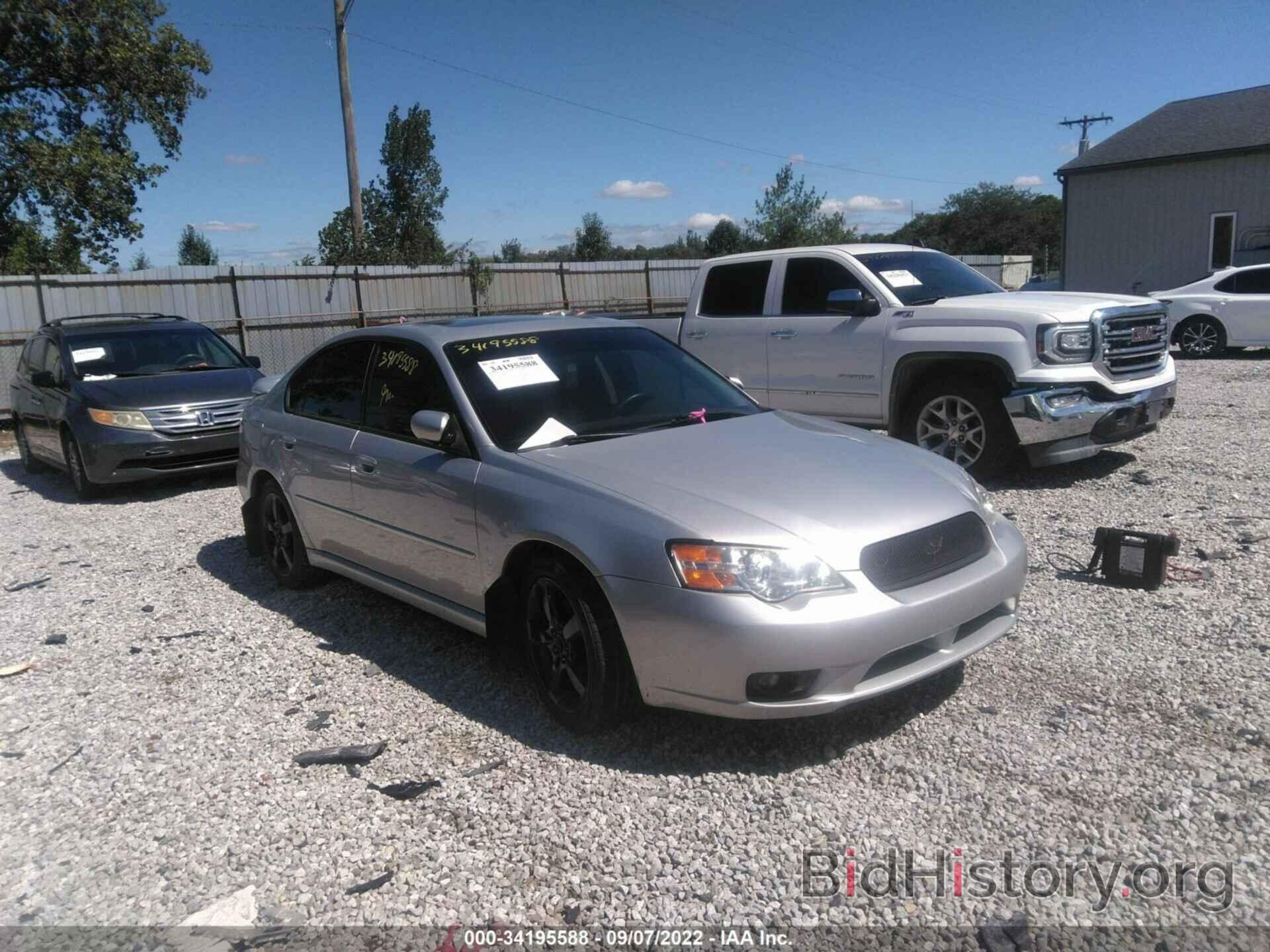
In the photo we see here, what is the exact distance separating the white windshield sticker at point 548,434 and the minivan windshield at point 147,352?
6.95 m

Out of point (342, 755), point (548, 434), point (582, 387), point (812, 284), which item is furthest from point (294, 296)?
point (342, 755)

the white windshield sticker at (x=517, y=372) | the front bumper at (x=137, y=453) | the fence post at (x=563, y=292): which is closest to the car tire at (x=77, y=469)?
the front bumper at (x=137, y=453)

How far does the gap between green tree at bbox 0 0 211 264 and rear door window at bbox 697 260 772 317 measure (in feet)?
57.9

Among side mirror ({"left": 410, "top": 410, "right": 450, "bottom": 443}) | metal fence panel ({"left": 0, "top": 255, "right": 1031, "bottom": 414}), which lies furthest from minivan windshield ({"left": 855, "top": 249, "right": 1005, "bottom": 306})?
metal fence panel ({"left": 0, "top": 255, "right": 1031, "bottom": 414})

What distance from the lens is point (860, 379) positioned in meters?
7.82

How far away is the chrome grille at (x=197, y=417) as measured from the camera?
9008 mm

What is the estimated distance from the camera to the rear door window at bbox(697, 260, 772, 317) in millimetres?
8578

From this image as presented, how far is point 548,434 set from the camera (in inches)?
167

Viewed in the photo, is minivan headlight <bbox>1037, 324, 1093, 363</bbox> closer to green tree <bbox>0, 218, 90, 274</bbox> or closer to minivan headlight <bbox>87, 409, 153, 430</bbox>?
minivan headlight <bbox>87, 409, 153, 430</bbox>

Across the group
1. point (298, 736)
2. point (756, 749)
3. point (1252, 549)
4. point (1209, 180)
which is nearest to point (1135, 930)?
point (756, 749)

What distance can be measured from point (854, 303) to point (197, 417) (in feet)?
20.0

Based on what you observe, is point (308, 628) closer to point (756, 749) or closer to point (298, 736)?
point (298, 736)

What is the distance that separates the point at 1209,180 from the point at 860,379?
2017 centimetres

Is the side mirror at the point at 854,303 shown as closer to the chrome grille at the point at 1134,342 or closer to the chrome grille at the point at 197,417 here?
the chrome grille at the point at 1134,342
